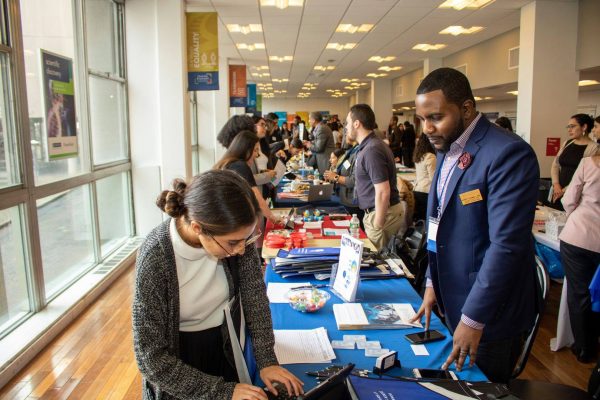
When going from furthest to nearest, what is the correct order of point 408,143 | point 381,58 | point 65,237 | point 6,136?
point 408,143, point 381,58, point 65,237, point 6,136

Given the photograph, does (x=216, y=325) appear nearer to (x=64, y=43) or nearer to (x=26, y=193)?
(x=26, y=193)

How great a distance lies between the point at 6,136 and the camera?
311cm

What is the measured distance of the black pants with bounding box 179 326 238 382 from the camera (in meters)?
1.46

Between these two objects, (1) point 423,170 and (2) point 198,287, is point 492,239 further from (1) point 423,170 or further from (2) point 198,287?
(1) point 423,170

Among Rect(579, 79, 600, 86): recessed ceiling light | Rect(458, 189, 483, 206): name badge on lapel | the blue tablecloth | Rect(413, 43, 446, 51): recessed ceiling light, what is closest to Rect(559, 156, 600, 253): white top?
A: the blue tablecloth

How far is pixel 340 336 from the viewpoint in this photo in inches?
67.9

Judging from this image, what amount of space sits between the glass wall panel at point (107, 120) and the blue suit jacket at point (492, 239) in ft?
14.2

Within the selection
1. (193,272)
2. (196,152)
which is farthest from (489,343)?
(196,152)

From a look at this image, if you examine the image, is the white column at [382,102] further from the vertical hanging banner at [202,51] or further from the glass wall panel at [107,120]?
the glass wall panel at [107,120]

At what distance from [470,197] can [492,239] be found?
157mm

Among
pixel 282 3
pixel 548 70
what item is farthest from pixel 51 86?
pixel 548 70

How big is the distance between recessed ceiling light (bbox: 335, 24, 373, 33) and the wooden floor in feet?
19.1

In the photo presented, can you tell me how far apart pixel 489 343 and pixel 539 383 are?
553 mm

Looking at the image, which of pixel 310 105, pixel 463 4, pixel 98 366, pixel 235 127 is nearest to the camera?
pixel 98 366
